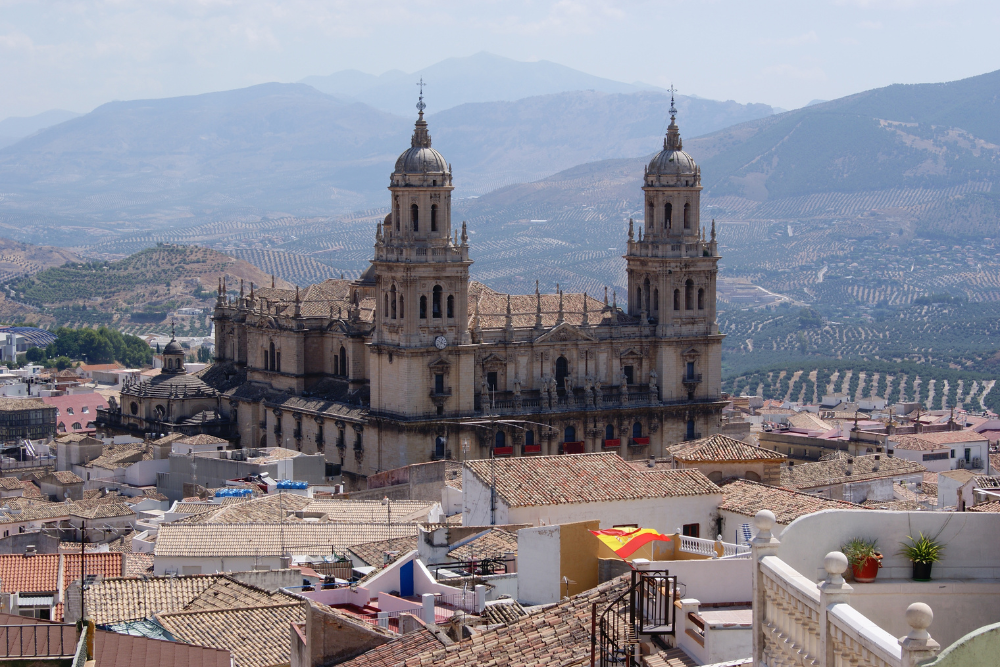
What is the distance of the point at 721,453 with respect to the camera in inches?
1751

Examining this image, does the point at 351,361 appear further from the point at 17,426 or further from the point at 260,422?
the point at 17,426

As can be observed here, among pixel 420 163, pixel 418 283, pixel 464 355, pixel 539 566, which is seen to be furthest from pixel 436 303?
pixel 539 566

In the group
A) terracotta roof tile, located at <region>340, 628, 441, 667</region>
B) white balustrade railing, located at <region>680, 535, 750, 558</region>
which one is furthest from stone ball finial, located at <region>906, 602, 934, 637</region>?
white balustrade railing, located at <region>680, 535, 750, 558</region>

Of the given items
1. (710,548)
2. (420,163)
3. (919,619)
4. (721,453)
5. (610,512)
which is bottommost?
(721,453)

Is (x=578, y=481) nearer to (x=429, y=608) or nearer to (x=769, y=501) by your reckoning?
(x=769, y=501)

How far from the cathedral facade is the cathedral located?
0.25 feet

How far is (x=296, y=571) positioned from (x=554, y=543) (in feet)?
34.4

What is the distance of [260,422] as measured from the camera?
87.4 metres

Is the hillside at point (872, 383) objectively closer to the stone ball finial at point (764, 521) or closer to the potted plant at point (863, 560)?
the potted plant at point (863, 560)

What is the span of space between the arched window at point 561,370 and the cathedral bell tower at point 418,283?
5.62 m

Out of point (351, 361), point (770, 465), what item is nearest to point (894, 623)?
point (770, 465)

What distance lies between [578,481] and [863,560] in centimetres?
2161

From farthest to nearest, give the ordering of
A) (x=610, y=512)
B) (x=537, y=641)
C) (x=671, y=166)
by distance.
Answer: (x=671, y=166) < (x=610, y=512) < (x=537, y=641)

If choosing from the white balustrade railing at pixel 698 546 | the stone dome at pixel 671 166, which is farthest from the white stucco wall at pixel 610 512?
the stone dome at pixel 671 166
